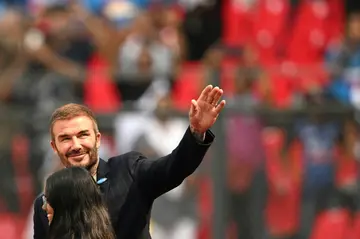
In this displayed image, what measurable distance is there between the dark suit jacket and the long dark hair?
54 centimetres

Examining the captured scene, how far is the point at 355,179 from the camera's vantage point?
1004cm

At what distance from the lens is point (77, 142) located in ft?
16.9

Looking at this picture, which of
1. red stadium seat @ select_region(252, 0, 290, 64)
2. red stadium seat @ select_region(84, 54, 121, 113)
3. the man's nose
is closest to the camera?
the man's nose

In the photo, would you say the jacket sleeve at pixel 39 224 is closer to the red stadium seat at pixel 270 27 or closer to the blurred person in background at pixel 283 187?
the blurred person in background at pixel 283 187

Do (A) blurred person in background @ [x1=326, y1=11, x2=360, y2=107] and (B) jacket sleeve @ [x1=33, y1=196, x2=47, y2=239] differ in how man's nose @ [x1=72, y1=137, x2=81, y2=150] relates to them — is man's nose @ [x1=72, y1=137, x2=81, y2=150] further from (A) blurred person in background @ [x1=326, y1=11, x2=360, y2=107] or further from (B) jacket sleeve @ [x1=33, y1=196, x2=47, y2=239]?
(A) blurred person in background @ [x1=326, y1=11, x2=360, y2=107]

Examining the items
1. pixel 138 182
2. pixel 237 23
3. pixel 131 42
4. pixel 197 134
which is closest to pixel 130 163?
pixel 138 182

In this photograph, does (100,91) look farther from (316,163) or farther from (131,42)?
(316,163)

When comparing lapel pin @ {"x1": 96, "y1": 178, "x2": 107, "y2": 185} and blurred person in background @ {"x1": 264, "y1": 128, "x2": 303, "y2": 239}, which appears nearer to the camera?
lapel pin @ {"x1": 96, "y1": 178, "x2": 107, "y2": 185}

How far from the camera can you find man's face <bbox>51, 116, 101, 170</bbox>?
515 centimetres

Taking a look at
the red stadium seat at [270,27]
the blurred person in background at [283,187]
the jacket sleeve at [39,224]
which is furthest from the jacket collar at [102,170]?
the red stadium seat at [270,27]

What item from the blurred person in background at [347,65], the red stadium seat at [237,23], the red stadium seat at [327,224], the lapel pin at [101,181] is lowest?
the red stadium seat at [327,224]

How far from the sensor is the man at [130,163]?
516 centimetres

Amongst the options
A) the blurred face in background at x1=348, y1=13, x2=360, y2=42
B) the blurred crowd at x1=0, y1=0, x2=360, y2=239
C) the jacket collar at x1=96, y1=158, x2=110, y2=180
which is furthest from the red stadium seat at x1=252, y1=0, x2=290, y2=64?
the jacket collar at x1=96, y1=158, x2=110, y2=180

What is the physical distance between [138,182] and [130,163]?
0.13 meters
